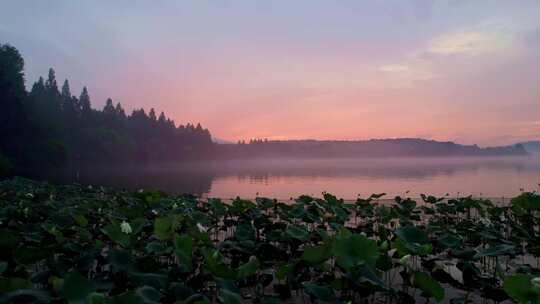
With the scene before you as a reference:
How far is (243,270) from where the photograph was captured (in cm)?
323

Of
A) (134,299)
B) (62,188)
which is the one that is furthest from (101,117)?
(134,299)

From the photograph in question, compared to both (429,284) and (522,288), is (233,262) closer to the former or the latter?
(429,284)

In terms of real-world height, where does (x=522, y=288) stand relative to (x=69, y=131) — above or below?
below

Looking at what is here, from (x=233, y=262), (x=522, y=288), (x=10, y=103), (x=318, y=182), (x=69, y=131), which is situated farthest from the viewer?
(x=69, y=131)

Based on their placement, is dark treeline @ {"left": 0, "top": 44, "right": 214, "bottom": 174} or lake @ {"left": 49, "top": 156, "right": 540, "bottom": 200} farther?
dark treeline @ {"left": 0, "top": 44, "right": 214, "bottom": 174}

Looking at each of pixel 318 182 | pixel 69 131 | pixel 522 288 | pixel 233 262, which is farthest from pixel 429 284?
pixel 69 131

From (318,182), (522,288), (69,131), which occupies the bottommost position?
(318,182)

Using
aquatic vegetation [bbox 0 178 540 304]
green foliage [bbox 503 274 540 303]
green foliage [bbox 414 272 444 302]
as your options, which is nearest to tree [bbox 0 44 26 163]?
aquatic vegetation [bbox 0 178 540 304]

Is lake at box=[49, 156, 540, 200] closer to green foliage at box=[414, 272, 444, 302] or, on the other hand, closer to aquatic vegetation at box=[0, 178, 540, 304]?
aquatic vegetation at box=[0, 178, 540, 304]

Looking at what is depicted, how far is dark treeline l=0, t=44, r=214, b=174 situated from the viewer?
40.3 m

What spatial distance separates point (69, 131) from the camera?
63781mm

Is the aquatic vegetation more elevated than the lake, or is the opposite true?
the aquatic vegetation

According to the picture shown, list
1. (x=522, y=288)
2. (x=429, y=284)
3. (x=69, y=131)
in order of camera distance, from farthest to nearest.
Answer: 1. (x=69, y=131)
2. (x=429, y=284)
3. (x=522, y=288)

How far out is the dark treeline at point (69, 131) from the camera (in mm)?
40312
